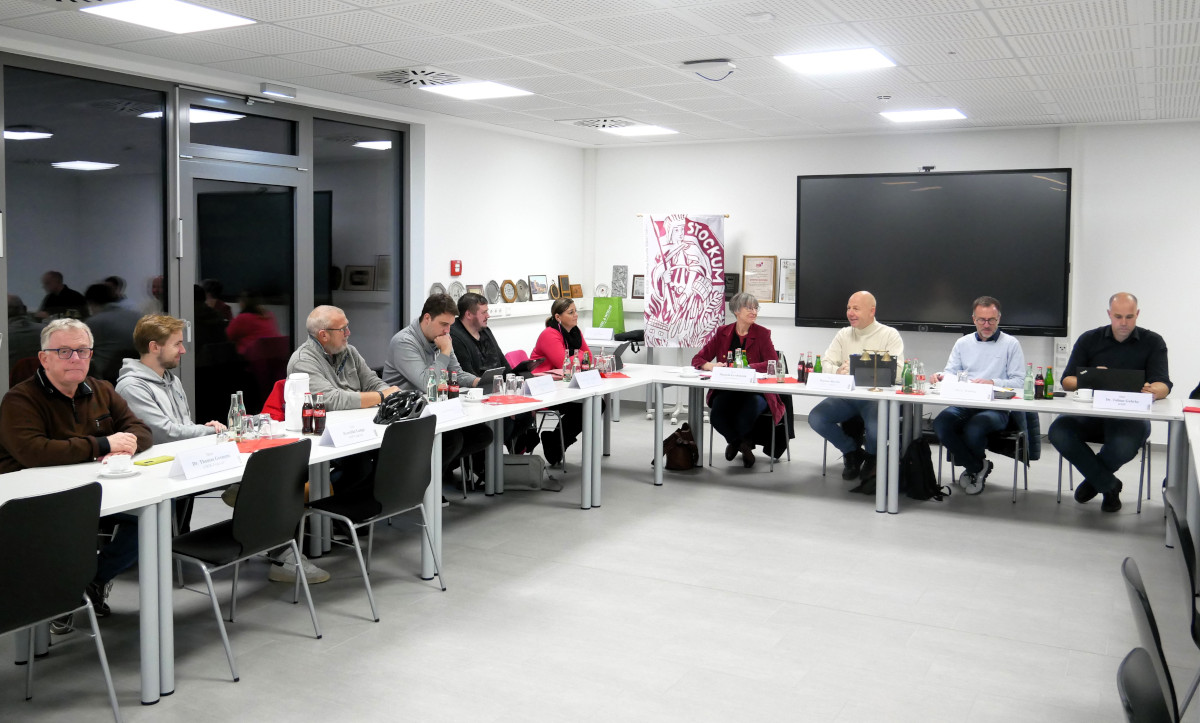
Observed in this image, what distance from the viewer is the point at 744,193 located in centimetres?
937

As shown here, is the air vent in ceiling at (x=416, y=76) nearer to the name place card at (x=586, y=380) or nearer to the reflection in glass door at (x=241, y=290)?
the reflection in glass door at (x=241, y=290)

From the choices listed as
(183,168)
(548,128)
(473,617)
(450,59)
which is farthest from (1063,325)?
(183,168)

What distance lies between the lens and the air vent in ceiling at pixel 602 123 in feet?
26.2

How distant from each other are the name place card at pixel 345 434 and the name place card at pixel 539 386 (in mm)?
1396

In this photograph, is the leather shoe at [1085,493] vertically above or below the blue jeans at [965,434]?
below

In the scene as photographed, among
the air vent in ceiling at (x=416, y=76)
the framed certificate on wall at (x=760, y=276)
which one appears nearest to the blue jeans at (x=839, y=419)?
the framed certificate on wall at (x=760, y=276)

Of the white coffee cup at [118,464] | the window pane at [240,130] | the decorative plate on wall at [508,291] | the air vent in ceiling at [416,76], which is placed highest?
the air vent in ceiling at [416,76]

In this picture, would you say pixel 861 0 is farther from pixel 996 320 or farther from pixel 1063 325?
pixel 1063 325

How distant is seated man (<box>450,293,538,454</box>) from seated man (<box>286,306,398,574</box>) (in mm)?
979

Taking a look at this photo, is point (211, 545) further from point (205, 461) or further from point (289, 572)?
point (289, 572)

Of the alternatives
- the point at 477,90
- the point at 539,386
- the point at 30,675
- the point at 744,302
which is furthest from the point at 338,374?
the point at 744,302

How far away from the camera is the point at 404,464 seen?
406 cm

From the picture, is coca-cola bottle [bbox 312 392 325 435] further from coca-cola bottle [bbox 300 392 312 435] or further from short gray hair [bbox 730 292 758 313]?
short gray hair [bbox 730 292 758 313]

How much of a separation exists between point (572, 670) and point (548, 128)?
6.06 m
